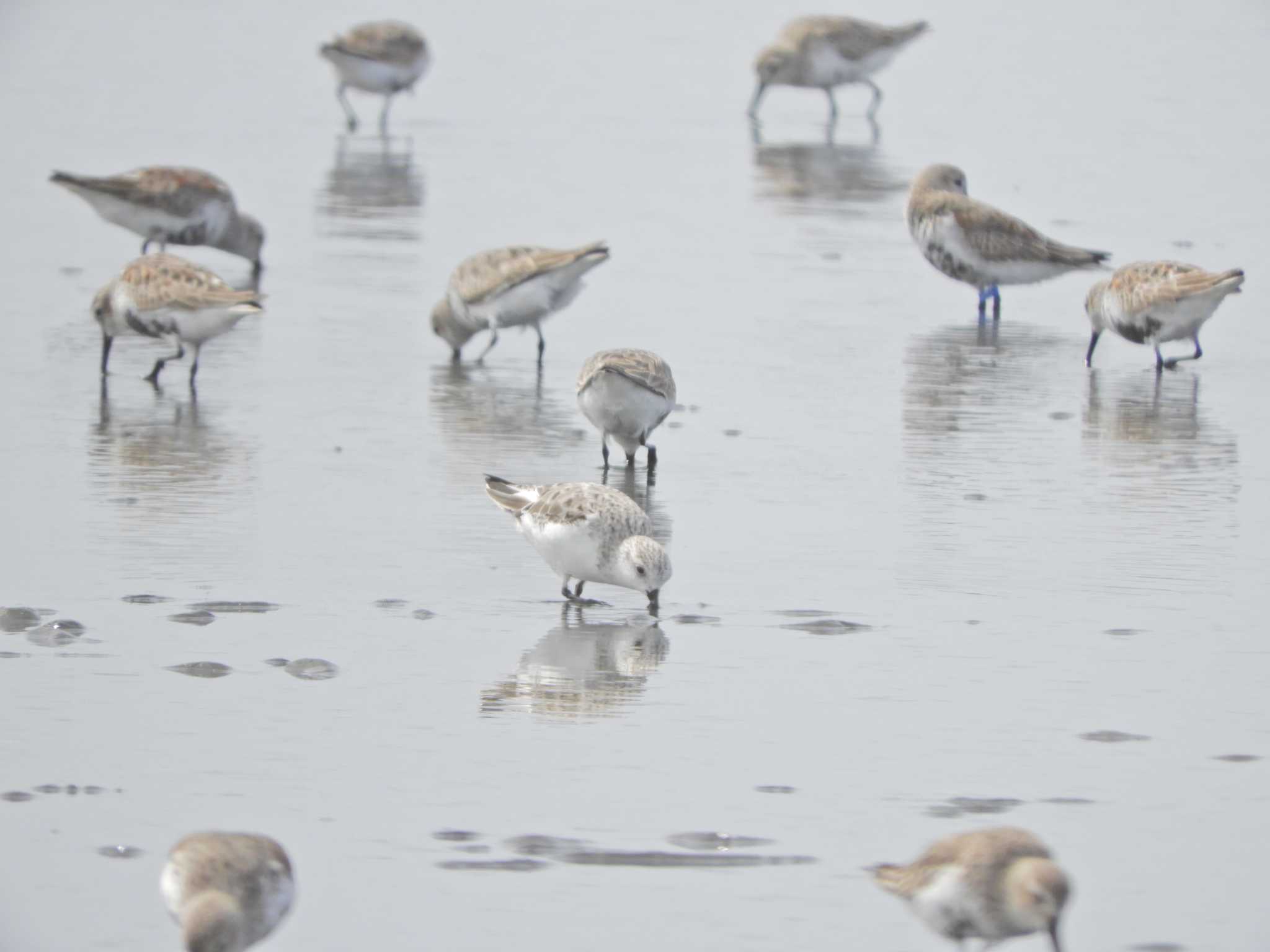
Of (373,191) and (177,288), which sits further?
(373,191)

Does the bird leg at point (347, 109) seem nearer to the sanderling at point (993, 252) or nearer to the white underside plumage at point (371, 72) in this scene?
the white underside plumage at point (371, 72)

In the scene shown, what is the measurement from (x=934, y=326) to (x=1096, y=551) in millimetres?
6370

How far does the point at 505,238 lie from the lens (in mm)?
19703

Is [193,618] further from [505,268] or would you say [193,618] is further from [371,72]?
[371,72]

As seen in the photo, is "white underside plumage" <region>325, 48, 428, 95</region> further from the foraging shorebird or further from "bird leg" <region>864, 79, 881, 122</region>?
"bird leg" <region>864, 79, 881, 122</region>

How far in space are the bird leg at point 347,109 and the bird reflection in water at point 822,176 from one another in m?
4.57

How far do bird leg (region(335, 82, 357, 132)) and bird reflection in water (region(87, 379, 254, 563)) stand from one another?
1323 centimetres

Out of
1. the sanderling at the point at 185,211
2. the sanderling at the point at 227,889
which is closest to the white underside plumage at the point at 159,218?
the sanderling at the point at 185,211

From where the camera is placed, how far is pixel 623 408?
12.2 meters

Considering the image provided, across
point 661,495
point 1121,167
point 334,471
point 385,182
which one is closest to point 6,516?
point 334,471

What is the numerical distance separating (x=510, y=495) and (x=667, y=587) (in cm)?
82

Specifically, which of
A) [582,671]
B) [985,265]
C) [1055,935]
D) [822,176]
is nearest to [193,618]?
[582,671]

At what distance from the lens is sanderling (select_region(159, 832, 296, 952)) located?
19.1 feet

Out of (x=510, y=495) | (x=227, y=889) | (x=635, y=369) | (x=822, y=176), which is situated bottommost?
(x=227, y=889)
